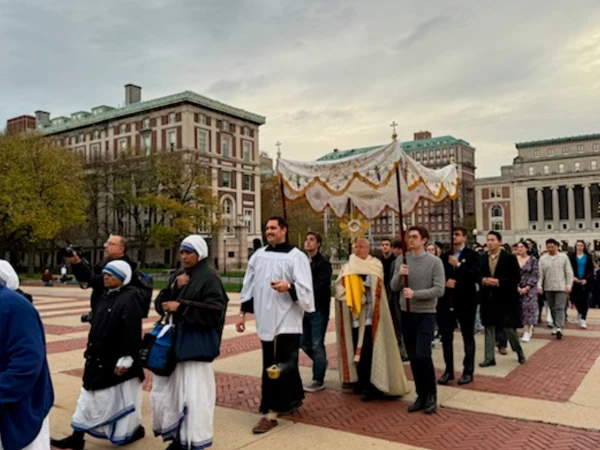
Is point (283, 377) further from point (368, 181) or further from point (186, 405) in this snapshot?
point (368, 181)

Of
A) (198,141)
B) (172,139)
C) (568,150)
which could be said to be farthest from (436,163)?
(172,139)

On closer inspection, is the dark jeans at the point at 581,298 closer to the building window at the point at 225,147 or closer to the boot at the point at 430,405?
the boot at the point at 430,405

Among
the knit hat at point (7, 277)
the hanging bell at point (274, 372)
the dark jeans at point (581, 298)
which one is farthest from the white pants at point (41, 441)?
the dark jeans at point (581, 298)

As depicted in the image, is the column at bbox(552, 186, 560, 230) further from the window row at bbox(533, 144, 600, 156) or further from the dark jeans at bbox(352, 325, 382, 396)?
the dark jeans at bbox(352, 325, 382, 396)

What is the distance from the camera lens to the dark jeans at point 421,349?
19.0ft

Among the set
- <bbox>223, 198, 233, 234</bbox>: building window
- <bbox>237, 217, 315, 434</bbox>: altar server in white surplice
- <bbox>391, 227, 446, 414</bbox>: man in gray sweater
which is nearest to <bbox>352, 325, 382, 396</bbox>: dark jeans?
<bbox>391, 227, 446, 414</bbox>: man in gray sweater

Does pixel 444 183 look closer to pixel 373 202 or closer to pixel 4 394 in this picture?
pixel 373 202

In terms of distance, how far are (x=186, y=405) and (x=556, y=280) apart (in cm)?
936

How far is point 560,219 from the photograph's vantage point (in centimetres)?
10662

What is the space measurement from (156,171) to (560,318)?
41.6m

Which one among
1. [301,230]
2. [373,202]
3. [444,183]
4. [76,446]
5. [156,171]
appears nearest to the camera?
[76,446]

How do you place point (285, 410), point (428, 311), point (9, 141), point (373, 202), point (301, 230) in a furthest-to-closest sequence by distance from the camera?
point (301, 230), point (9, 141), point (373, 202), point (428, 311), point (285, 410)

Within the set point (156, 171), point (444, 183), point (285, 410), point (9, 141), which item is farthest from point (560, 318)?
point (156, 171)

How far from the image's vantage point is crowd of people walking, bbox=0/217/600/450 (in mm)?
2889
